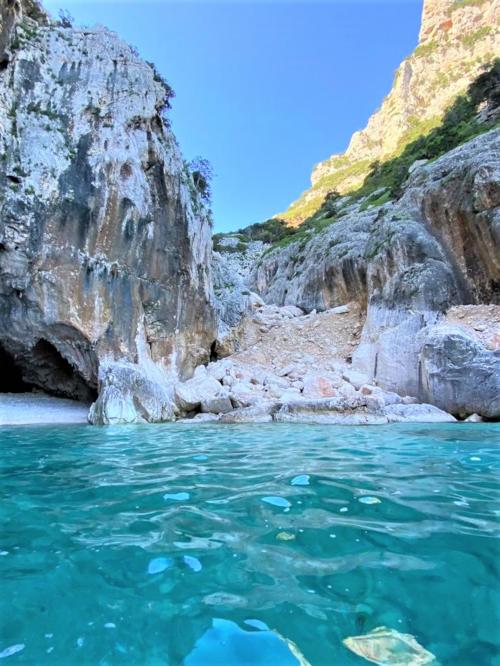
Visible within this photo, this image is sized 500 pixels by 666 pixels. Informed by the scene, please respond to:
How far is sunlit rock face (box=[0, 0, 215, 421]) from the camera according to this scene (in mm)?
11773

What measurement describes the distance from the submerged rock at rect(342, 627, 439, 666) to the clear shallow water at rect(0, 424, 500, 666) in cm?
4

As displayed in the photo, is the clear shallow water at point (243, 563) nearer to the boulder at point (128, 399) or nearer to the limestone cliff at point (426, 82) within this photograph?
the boulder at point (128, 399)

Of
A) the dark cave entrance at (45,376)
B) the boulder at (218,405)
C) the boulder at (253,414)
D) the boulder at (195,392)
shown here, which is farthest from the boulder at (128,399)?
the dark cave entrance at (45,376)

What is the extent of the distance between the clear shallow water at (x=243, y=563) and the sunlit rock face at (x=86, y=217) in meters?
8.23

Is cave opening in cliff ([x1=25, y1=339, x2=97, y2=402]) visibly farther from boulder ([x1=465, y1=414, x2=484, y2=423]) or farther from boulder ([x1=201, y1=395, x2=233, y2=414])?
boulder ([x1=465, y1=414, x2=484, y2=423])

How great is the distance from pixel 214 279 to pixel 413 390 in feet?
41.4

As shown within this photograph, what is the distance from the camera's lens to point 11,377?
1501cm

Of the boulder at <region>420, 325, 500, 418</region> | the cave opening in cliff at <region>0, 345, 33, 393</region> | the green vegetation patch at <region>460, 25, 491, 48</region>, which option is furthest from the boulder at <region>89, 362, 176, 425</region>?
the green vegetation patch at <region>460, 25, 491, 48</region>

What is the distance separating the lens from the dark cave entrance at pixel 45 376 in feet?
44.7

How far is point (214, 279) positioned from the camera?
851 inches

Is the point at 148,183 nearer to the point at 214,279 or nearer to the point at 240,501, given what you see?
the point at 214,279

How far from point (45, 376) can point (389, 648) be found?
15502mm

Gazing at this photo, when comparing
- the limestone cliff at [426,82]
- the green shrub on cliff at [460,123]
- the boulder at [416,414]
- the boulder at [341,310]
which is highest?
the limestone cliff at [426,82]

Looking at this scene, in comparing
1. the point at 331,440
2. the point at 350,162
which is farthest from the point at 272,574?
the point at 350,162
